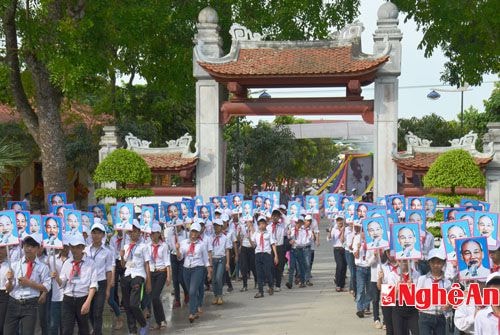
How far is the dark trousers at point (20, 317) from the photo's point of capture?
11266 millimetres

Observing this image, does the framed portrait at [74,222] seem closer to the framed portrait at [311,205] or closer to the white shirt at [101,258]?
the white shirt at [101,258]

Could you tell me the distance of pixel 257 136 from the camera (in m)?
42.2

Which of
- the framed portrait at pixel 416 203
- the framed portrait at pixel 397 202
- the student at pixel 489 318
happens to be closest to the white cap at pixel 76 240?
the student at pixel 489 318

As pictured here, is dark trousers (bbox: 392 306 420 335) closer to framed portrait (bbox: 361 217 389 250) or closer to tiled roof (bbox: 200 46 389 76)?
framed portrait (bbox: 361 217 389 250)

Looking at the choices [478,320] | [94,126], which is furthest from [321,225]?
[478,320]

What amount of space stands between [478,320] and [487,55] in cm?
2032

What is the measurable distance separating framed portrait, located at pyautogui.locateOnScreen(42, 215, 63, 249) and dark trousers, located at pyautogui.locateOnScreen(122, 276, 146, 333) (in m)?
1.50

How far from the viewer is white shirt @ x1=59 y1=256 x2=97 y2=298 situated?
11.9m

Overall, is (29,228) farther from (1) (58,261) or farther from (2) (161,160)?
(2) (161,160)

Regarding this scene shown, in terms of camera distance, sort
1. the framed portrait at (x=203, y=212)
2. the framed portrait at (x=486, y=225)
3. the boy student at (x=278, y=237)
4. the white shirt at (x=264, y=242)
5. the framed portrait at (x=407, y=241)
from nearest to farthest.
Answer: the framed portrait at (x=407, y=241) → the framed portrait at (x=486, y=225) → the framed portrait at (x=203, y=212) → the white shirt at (x=264, y=242) → the boy student at (x=278, y=237)

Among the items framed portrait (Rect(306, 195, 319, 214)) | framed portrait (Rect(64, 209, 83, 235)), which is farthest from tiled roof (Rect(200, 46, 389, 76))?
framed portrait (Rect(64, 209, 83, 235))

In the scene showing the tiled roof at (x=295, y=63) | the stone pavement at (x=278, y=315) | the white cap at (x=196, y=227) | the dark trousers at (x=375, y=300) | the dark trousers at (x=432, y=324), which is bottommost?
the stone pavement at (x=278, y=315)

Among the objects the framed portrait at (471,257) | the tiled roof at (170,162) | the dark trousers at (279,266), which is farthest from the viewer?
the tiled roof at (170,162)

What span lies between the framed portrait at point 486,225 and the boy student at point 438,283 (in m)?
1.98
